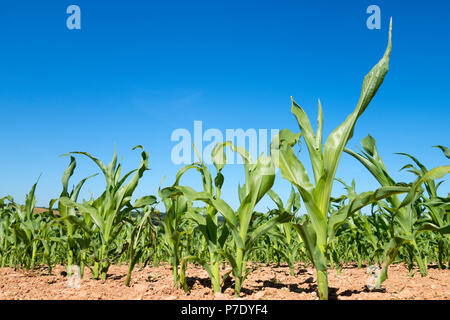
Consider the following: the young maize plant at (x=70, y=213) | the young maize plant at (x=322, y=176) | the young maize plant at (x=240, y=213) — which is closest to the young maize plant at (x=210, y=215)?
the young maize plant at (x=240, y=213)

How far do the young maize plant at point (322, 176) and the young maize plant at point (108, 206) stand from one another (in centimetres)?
174

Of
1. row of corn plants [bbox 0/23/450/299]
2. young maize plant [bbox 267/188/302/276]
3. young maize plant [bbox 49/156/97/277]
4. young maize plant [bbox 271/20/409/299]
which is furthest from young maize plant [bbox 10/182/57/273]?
young maize plant [bbox 271/20/409/299]

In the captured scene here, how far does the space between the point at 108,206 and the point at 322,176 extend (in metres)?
Result: 2.23

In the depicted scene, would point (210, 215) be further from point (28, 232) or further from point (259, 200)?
point (28, 232)

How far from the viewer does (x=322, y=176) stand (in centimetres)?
201

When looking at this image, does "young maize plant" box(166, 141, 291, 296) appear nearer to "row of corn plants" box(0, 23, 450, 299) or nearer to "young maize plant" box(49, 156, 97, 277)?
"row of corn plants" box(0, 23, 450, 299)

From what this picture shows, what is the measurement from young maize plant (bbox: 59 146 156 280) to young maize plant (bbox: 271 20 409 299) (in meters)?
1.74

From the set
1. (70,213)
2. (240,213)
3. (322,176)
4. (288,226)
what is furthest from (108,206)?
(288,226)
